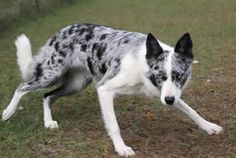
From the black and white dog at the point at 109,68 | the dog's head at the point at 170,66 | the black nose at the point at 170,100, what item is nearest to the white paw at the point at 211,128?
the black and white dog at the point at 109,68

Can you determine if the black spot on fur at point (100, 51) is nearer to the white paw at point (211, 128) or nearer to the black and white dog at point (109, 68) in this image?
the black and white dog at point (109, 68)

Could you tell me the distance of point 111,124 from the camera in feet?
18.7

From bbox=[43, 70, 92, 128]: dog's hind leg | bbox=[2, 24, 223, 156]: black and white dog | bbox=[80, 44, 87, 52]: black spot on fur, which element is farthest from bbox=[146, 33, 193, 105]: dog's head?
bbox=[43, 70, 92, 128]: dog's hind leg

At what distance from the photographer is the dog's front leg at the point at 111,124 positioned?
5516mm

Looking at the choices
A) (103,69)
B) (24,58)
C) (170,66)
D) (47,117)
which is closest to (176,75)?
(170,66)

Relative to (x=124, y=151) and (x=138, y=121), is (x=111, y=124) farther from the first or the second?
(x=138, y=121)

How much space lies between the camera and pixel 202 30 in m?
14.1

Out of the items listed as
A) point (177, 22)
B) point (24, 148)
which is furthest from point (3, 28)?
point (24, 148)

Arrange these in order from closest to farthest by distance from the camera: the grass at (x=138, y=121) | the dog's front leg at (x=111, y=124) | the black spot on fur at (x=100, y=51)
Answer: the dog's front leg at (x=111, y=124), the grass at (x=138, y=121), the black spot on fur at (x=100, y=51)

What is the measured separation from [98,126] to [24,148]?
995mm

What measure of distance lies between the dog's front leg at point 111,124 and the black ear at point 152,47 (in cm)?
65

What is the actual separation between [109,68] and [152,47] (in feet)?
2.41

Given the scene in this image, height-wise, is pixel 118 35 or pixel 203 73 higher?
pixel 118 35

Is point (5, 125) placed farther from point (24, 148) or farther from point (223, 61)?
point (223, 61)
